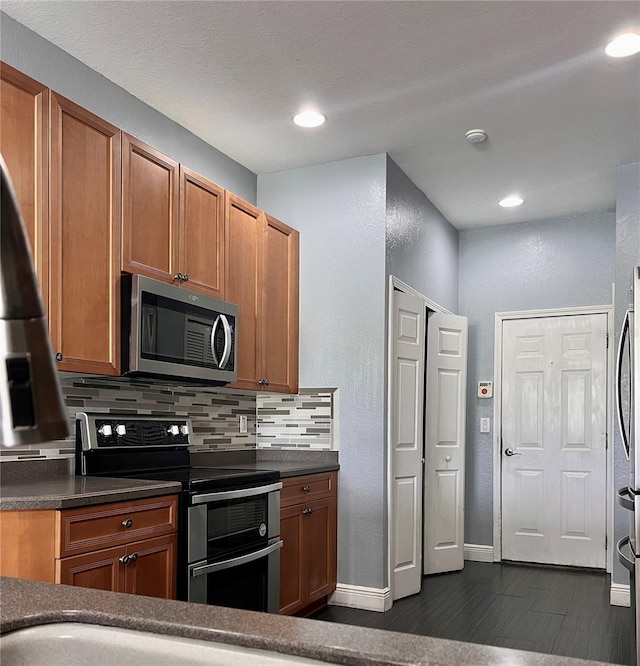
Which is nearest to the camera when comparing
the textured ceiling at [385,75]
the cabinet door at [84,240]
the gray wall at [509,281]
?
the cabinet door at [84,240]

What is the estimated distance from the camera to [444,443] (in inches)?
204

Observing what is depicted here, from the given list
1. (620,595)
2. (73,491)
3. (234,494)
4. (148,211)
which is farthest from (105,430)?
(620,595)

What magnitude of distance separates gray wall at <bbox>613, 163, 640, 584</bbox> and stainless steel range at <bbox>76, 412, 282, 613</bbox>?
2255mm

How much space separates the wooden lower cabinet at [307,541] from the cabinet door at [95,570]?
1.28m

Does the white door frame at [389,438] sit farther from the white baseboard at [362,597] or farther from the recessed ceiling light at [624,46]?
the recessed ceiling light at [624,46]

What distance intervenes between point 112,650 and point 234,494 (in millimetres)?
2144

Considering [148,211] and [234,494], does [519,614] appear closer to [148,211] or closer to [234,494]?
[234,494]

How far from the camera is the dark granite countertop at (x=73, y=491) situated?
2217 mm

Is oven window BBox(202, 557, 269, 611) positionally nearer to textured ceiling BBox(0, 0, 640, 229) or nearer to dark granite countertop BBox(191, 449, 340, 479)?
dark granite countertop BBox(191, 449, 340, 479)

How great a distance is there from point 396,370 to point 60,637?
3535 millimetres

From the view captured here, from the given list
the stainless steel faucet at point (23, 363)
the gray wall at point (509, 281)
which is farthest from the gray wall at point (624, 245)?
the stainless steel faucet at point (23, 363)

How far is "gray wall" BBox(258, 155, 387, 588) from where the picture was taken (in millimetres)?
4215

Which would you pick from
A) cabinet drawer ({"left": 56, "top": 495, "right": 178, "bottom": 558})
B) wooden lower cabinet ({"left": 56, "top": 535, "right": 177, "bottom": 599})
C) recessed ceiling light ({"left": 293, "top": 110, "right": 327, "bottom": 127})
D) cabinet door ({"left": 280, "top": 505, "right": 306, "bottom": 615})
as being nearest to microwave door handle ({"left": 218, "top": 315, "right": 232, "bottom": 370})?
cabinet door ({"left": 280, "top": 505, "right": 306, "bottom": 615})

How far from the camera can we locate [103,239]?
9.53 ft
